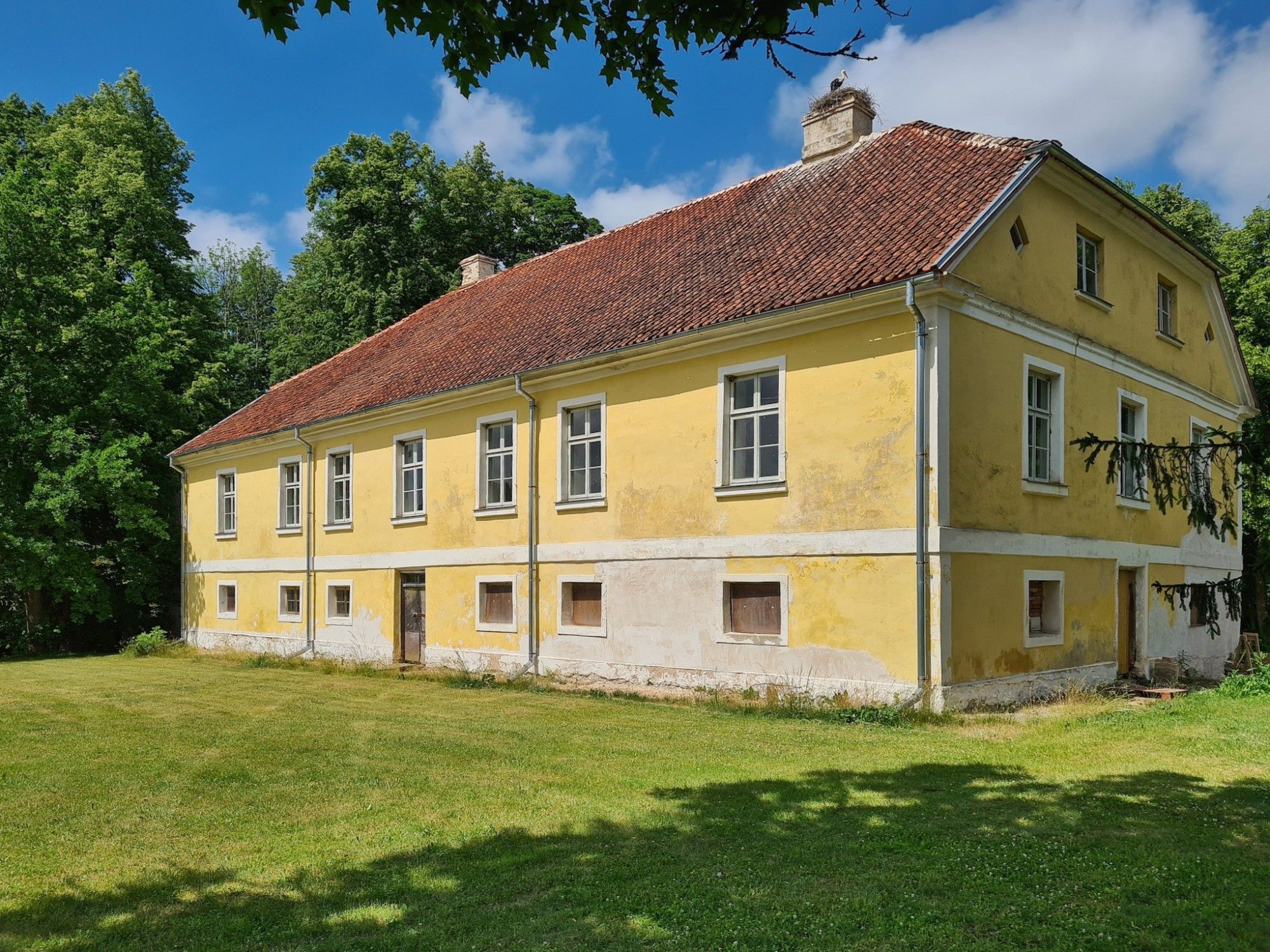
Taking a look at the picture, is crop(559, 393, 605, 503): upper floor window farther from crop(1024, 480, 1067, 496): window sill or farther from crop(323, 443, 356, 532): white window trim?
crop(323, 443, 356, 532): white window trim

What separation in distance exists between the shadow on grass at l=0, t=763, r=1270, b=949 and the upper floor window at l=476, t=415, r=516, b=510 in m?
11.4

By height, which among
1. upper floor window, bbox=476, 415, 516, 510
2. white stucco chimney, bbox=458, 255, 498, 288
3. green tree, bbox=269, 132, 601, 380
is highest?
green tree, bbox=269, 132, 601, 380

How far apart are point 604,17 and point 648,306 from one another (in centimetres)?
1087

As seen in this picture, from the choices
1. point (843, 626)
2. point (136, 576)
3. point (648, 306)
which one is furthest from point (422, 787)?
point (136, 576)

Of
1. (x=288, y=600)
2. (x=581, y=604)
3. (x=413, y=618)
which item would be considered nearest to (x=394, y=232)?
(x=288, y=600)

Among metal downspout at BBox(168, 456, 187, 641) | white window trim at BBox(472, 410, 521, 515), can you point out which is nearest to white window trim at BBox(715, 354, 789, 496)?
white window trim at BBox(472, 410, 521, 515)

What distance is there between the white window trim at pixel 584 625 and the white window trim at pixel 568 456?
1131mm

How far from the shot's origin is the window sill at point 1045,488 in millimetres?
13602

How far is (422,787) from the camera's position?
7.86 metres

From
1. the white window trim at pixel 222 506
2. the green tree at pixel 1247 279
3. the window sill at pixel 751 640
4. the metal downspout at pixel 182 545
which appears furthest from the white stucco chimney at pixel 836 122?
the metal downspout at pixel 182 545

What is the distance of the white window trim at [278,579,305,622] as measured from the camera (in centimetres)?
2288

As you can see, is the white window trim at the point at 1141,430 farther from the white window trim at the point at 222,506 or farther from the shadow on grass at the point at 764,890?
the white window trim at the point at 222,506

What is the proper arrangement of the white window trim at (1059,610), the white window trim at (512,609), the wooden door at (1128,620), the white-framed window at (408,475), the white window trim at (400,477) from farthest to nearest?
1. the white-framed window at (408,475)
2. the white window trim at (400,477)
3. the white window trim at (512,609)
4. the wooden door at (1128,620)
5. the white window trim at (1059,610)

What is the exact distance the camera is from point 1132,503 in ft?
52.8
